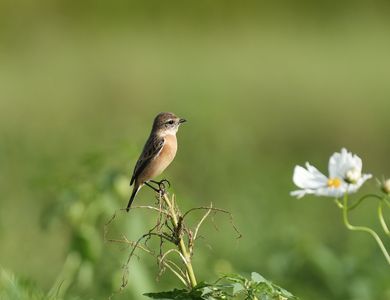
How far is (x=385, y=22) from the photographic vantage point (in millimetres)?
24062

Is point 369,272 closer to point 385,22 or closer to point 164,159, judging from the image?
point 164,159

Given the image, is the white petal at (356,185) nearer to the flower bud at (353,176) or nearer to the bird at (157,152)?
the flower bud at (353,176)

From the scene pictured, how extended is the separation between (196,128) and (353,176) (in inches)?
330

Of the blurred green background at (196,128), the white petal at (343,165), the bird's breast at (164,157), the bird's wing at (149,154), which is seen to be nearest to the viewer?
the white petal at (343,165)

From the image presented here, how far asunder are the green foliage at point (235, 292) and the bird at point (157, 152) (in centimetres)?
193

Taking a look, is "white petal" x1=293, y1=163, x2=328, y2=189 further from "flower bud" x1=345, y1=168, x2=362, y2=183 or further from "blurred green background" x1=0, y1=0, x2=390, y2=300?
"blurred green background" x1=0, y1=0, x2=390, y2=300

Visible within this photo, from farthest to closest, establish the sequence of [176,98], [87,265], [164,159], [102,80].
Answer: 1. [102,80]
2. [176,98]
3. [87,265]
4. [164,159]

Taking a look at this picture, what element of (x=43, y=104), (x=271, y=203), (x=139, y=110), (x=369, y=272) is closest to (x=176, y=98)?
(x=139, y=110)

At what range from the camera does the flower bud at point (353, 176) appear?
284 cm

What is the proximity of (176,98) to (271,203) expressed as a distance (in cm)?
626

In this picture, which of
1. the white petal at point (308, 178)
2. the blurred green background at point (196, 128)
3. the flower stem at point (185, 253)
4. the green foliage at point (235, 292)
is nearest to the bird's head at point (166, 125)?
the blurred green background at point (196, 128)

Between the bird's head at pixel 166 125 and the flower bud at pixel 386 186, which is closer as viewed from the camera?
the flower bud at pixel 386 186

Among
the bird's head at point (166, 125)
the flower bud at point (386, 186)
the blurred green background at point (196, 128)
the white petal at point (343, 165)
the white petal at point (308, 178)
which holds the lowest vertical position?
the blurred green background at point (196, 128)

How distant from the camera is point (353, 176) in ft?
9.34
